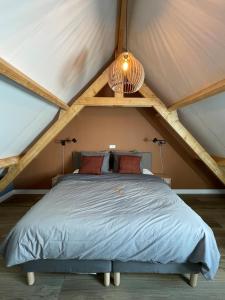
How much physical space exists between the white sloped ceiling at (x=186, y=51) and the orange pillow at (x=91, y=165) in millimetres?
1584

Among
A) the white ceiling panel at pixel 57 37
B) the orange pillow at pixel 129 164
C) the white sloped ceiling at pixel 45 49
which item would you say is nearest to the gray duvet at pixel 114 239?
the white sloped ceiling at pixel 45 49

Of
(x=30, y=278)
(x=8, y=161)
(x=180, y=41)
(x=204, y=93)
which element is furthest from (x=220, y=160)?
(x=8, y=161)

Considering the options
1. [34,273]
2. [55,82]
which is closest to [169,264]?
[34,273]

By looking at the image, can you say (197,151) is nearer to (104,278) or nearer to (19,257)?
(104,278)

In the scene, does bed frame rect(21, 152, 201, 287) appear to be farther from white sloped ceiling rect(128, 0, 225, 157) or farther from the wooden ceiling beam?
the wooden ceiling beam

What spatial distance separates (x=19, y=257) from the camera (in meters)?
1.72

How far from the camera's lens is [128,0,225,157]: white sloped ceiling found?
68.0 inches

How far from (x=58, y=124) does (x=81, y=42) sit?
152 cm

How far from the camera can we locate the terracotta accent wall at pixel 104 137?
4434 mm

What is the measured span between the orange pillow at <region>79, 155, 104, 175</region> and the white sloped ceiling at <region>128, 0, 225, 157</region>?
1584 millimetres

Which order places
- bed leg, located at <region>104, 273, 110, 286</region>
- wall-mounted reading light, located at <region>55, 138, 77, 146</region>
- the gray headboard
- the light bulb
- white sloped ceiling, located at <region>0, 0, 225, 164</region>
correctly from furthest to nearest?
wall-mounted reading light, located at <region>55, 138, 77, 146</region>, the gray headboard, the light bulb, bed leg, located at <region>104, 273, 110, 286</region>, white sloped ceiling, located at <region>0, 0, 225, 164</region>

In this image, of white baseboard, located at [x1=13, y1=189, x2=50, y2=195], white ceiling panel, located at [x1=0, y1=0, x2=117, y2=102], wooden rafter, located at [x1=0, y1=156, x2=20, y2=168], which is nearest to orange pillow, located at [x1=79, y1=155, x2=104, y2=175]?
wooden rafter, located at [x1=0, y1=156, x2=20, y2=168]

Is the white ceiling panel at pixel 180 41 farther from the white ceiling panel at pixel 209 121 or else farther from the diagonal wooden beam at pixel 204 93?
the white ceiling panel at pixel 209 121

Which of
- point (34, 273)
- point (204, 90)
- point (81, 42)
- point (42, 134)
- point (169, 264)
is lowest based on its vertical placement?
point (34, 273)
